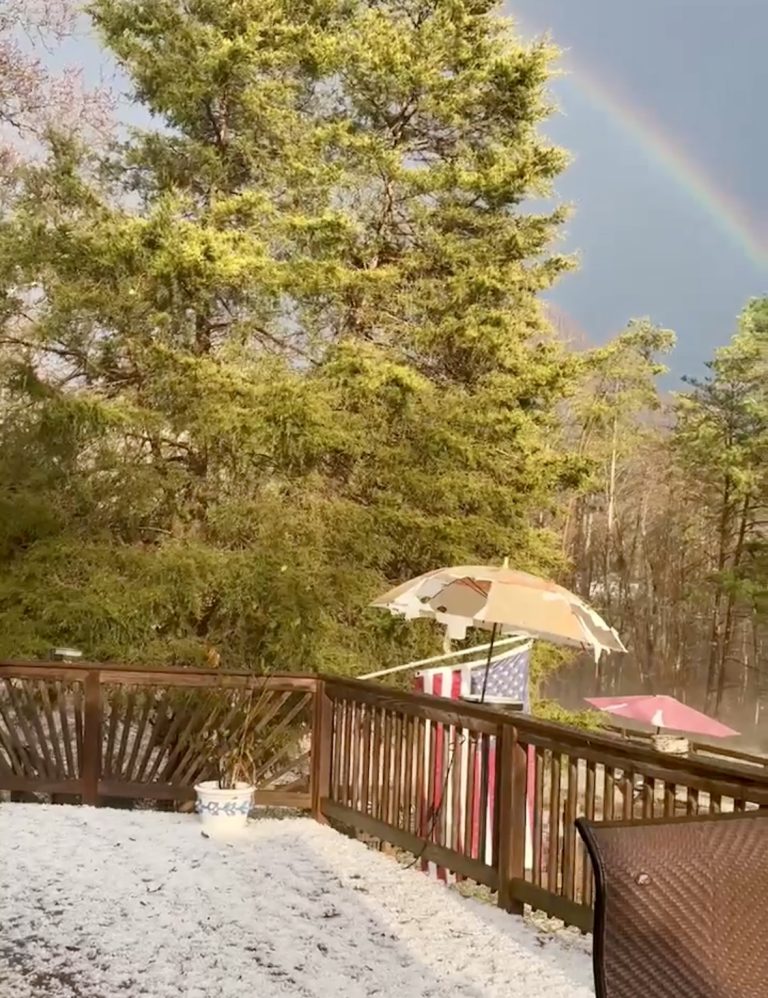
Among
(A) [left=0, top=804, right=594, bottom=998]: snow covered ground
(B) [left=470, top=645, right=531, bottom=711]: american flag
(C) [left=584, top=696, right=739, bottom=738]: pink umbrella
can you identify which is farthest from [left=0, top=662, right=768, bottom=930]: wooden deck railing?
(C) [left=584, top=696, right=739, bottom=738]: pink umbrella

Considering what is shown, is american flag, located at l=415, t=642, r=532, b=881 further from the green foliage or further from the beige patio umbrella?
the green foliage

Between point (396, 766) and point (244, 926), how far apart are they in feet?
4.87

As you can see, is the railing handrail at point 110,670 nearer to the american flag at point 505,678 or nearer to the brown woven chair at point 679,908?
the american flag at point 505,678

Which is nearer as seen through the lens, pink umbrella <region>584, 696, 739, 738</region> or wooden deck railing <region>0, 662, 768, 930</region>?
wooden deck railing <region>0, 662, 768, 930</region>

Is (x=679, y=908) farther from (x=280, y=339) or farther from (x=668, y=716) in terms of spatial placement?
(x=280, y=339)

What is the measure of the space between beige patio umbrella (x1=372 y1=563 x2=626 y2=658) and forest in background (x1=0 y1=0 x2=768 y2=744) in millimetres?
4013

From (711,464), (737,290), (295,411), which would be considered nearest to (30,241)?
(295,411)

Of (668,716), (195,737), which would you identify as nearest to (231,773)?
(195,737)

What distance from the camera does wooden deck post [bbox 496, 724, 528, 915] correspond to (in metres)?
4.61

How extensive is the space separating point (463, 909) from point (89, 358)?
27.3 ft

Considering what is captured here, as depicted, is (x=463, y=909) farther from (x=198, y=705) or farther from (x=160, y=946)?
(x=198, y=705)

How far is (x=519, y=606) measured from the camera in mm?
5113

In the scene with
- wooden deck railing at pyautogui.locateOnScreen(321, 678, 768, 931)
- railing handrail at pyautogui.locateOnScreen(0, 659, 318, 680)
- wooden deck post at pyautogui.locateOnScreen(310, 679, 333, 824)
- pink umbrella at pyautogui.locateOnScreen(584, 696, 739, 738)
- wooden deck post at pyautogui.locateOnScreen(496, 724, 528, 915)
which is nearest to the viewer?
wooden deck railing at pyautogui.locateOnScreen(321, 678, 768, 931)

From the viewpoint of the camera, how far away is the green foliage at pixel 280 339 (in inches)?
404
